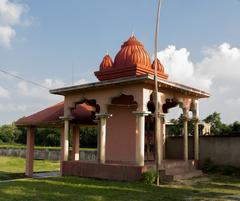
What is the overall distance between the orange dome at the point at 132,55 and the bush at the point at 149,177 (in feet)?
15.9

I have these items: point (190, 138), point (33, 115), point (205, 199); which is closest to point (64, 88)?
point (33, 115)

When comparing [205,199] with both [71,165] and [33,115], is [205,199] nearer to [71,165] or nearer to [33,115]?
[71,165]

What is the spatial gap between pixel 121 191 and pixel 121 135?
523 centimetres

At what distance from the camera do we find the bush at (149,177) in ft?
40.4

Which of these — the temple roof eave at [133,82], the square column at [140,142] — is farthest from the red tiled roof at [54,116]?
the square column at [140,142]

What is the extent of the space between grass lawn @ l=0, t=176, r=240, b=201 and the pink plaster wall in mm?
3102

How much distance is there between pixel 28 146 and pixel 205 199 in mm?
12532

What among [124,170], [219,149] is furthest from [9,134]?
[124,170]

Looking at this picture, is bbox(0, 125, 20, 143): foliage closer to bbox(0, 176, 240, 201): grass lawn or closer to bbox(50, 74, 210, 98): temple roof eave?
bbox(50, 74, 210, 98): temple roof eave

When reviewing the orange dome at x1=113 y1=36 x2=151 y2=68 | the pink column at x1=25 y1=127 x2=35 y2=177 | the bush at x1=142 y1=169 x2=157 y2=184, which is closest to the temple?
the orange dome at x1=113 y1=36 x2=151 y2=68

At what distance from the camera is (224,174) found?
15.2 meters

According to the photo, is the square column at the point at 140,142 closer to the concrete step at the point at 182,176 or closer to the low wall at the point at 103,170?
the low wall at the point at 103,170

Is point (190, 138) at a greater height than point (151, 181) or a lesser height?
greater

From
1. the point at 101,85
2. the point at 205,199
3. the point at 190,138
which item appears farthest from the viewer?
the point at 190,138
